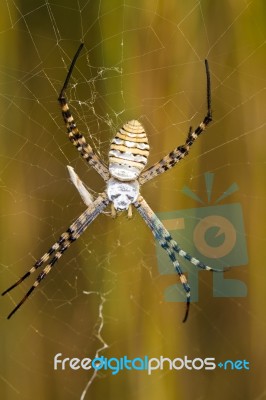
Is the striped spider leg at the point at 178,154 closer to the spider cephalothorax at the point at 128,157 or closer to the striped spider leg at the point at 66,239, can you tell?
the spider cephalothorax at the point at 128,157

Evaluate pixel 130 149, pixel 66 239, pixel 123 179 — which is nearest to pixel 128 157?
pixel 130 149

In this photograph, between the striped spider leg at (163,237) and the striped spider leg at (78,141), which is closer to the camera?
the striped spider leg at (78,141)

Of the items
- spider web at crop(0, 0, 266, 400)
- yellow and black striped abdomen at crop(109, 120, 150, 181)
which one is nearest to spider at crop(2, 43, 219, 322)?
yellow and black striped abdomen at crop(109, 120, 150, 181)

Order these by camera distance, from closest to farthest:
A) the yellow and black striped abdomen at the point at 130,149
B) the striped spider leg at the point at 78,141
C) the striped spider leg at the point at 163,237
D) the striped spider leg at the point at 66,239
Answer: the yellow and black striped abdomen at the point at 130,149, the striped spider leg at the point at 78,141, the striped spider leg at the point at 66,239, the striped spider leg at the point at 163,237

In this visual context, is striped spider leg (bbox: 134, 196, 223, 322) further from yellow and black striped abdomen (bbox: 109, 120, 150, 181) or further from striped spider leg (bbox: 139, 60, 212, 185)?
yellow and black striped abdomen (bbox: 109, 120, 150, 181)

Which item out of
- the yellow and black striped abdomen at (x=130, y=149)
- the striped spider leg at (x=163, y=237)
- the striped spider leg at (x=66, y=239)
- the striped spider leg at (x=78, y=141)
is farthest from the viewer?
the striped spider leg at (x=163, y=237)

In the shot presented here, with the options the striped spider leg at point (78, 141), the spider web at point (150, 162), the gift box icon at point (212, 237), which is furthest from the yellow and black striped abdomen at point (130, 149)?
the gift box icon at point (212, 237)
